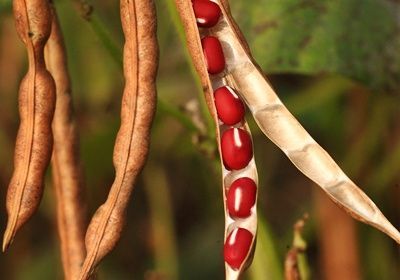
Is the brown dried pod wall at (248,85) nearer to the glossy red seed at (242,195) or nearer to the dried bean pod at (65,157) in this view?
the glossy red seed at (242,195)

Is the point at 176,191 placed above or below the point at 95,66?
below

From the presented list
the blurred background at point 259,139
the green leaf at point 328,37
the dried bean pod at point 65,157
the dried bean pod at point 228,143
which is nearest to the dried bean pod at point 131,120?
the dried bean pod at point 228,143

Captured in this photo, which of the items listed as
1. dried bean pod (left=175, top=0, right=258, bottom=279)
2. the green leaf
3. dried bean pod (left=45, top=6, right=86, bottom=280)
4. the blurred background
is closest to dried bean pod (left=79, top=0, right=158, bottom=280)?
dried bean pod (left=175, top=0, right=258, bottom=279)

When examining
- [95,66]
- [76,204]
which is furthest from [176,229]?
[76,204]

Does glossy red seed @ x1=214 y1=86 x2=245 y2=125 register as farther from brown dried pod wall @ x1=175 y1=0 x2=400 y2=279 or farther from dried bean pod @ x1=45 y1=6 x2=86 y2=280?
dried bean pod @ x1=45 y1=6 x2=86 y2=280

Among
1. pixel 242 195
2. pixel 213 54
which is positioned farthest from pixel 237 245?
pixel 213 54

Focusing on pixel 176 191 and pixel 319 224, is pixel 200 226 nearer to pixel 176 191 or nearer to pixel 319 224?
pixel 176 191
